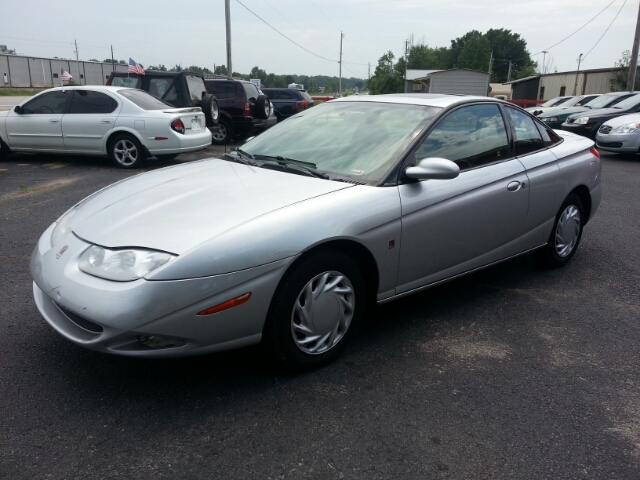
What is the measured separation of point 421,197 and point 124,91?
8184mm

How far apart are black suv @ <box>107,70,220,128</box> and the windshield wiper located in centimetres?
873

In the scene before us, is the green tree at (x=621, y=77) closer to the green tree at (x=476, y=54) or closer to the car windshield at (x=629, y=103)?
the car windshield at (x=629, y=103)

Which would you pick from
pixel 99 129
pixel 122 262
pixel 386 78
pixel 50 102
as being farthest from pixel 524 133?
pixel 386 78

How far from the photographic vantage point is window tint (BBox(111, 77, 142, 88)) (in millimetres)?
12200

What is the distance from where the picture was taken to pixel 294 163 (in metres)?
3.56

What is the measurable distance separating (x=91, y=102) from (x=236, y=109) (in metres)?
4.59

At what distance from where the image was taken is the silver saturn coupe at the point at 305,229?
2.51 metres

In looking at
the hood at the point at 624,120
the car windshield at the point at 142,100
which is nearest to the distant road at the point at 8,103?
the car windshield at the point at 142,100

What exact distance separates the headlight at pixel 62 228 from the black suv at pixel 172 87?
9077 millimetres

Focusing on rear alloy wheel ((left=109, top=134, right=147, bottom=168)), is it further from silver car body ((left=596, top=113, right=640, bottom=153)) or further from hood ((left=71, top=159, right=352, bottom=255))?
silver car body ((left=596, top=113, right=640, bottom=153))

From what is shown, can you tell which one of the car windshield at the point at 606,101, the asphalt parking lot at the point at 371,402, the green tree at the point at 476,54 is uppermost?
the green tree at the point at 476,54

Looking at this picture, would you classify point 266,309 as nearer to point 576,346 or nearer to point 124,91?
point 576,346

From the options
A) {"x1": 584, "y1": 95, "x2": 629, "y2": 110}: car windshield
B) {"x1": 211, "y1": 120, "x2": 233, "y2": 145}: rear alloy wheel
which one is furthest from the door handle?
{"x1": 584, "y1": 95, "x2": 629, "y2": 110}: car windshield

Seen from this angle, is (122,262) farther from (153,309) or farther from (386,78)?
(386,78)
